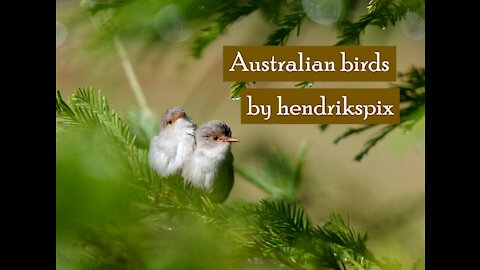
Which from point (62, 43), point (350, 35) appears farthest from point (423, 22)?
point (62, 43)

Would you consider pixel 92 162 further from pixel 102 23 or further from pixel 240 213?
pixel 102 23

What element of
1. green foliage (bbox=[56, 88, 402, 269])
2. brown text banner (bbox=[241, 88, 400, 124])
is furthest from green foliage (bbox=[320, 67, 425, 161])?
green foliage (bbox=[56, 88, 402, 269])

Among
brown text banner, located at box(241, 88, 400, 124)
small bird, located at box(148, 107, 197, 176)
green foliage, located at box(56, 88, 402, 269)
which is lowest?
green foliage, located at box(56, 88, 402, 269)

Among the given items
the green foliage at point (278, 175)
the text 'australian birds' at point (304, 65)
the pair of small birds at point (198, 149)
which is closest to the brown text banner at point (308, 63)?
the text 'australian birds' at point (304, 65)

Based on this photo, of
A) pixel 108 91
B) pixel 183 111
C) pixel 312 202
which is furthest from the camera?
pixel 312 202

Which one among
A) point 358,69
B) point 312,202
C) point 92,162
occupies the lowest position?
point 312,202

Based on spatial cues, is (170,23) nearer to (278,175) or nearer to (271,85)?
(271,85)

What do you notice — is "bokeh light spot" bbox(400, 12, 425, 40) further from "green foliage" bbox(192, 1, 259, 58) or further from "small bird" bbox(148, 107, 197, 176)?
"small bird" bbox(148, 107, 197, 176)
